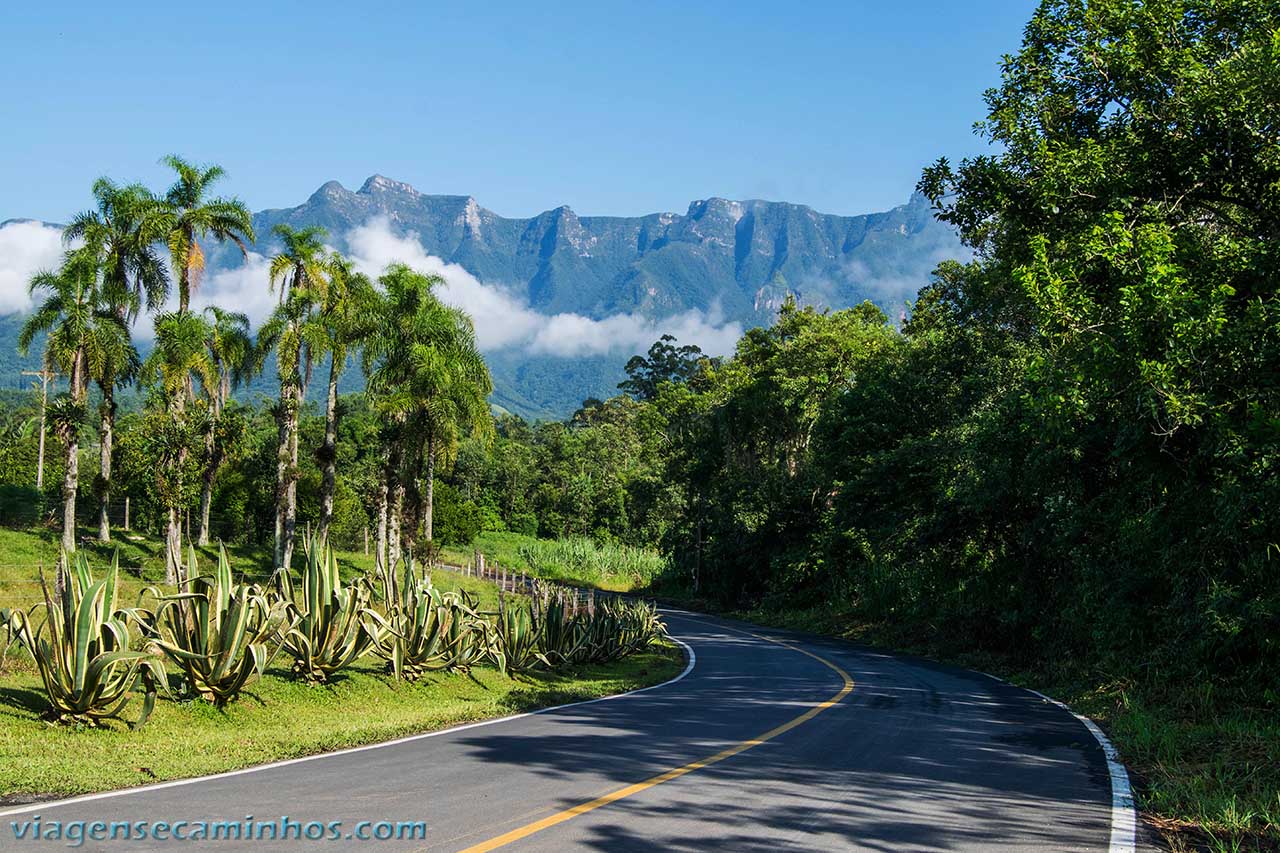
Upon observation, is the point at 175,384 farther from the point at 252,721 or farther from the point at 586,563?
the point at 586,563

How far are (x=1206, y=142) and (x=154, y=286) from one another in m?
34.0

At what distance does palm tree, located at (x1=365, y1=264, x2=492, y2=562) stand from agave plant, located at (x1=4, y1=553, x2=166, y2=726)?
23.1m

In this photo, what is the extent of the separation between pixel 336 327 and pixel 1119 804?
3177cm

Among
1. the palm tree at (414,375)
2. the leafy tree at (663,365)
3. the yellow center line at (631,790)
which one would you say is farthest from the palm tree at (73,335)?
the leafy tree at (663,365)

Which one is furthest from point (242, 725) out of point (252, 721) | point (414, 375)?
point (414, 375)

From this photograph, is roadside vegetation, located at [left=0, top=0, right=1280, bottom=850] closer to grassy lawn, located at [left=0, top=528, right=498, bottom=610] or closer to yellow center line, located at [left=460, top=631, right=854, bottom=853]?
grassy lawn, located at [left=0, top=528, right=498, bottom=610]

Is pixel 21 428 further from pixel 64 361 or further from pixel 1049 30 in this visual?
pixel 1049 30

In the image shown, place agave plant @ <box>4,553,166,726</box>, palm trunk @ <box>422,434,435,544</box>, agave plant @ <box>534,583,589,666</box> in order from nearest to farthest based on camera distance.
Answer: agave plant @ <box>4,553,166,726</box> < agave plant @ <box>534,583,589,666</box> < palm trunk @ <box>422,434,435,544</box>

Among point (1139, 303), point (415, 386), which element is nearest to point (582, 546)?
point (415, 386)

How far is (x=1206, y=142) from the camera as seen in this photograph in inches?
521

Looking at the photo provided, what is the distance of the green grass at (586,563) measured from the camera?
6022 centimetres

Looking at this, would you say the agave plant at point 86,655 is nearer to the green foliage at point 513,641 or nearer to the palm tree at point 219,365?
the green foliage at point 513,641

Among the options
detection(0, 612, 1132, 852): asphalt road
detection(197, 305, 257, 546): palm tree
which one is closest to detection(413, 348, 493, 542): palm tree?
detection(197, 305, 257, 546): palm tree

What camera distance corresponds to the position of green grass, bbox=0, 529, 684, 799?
8211 millimetres
